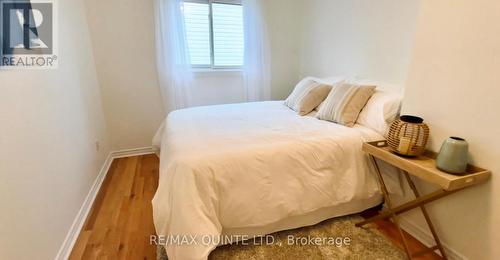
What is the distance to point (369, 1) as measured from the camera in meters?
2.43

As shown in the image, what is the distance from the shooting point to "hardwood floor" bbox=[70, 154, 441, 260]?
165cm

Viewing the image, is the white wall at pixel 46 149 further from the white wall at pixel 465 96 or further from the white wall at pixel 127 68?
the white wall at pixel 465 96

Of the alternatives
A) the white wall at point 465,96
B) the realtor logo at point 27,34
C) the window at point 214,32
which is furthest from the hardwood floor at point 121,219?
the white wall at point 465,96

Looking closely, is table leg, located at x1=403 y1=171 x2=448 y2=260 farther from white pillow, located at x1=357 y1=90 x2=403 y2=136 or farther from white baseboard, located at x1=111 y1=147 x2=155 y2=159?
white baseboard, located at x1=111 y1=147 x2=155 y2=159

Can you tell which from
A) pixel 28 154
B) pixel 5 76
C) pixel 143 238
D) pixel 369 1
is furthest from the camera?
pixel 369 1

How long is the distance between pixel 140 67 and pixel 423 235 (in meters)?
3.28

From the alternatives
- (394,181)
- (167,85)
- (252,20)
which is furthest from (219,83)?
(394,181)

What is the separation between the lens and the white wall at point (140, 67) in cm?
286

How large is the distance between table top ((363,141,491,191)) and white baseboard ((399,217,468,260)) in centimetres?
56

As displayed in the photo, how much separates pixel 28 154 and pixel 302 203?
5.32 feet

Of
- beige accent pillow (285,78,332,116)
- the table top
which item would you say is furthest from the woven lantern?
beige accent pillow (285,78,332,116)

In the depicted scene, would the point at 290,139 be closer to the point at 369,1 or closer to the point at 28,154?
the point at 28,154

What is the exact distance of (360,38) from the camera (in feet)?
8.45

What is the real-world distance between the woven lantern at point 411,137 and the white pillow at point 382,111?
0.32 m
